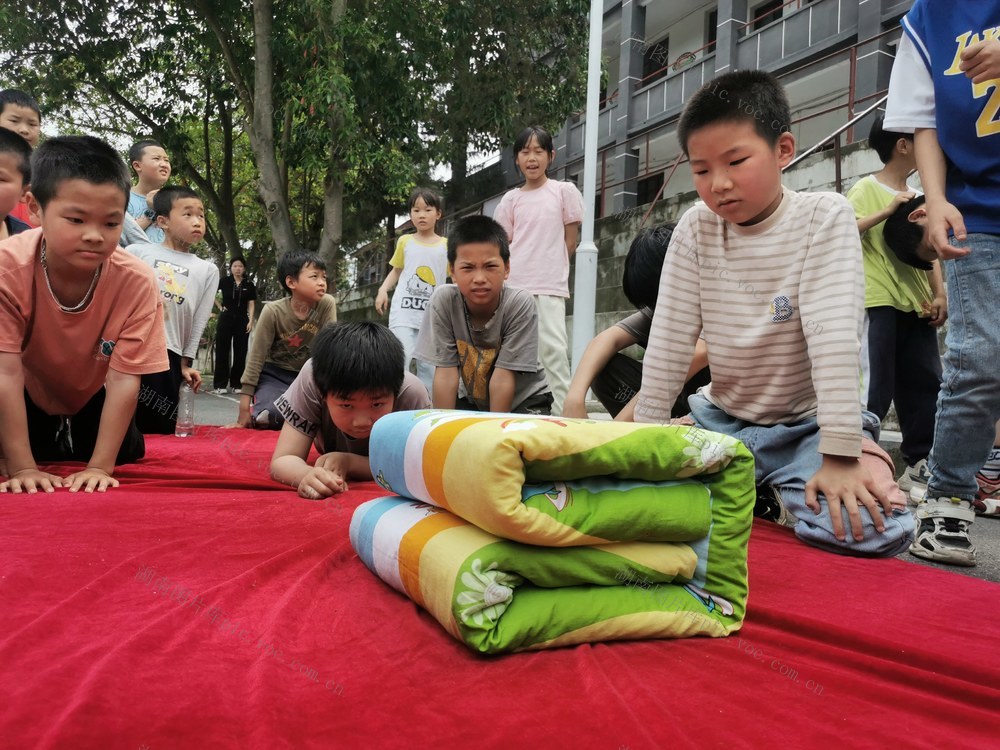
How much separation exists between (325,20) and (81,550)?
7218mm

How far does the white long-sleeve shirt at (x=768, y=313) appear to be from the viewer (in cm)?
186

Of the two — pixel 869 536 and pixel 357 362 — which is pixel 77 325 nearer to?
pixel 357 362

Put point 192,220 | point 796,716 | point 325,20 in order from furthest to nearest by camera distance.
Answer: point 325,20, point 192,220, point 796,716

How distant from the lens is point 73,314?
247 centimetres

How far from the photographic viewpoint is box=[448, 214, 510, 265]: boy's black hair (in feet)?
10.3

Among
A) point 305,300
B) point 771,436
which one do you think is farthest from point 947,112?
point 305,300

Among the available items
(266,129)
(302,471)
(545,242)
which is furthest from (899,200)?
(266,129)

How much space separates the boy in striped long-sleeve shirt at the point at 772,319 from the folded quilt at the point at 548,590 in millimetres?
674

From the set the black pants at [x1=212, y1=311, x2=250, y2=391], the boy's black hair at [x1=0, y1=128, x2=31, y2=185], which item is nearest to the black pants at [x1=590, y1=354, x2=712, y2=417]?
the boy's black hair at [x1=0, y1=128, x2=31, y2=185]

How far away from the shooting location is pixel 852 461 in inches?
69.8

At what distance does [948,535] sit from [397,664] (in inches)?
62.5

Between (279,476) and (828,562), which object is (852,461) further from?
(279,476)

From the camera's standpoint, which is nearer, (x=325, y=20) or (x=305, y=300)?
(x=305, y=300)

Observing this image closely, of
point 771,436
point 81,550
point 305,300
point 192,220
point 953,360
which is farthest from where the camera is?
point 305,300
